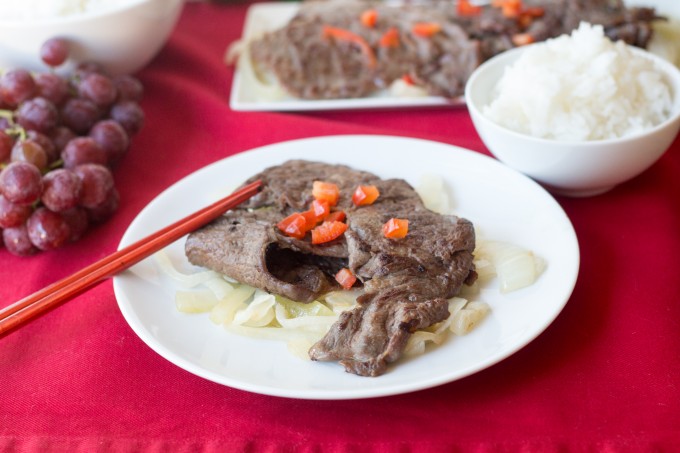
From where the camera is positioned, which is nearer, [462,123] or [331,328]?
[331,328]

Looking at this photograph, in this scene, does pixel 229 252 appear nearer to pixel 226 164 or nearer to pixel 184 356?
pixel 184 356

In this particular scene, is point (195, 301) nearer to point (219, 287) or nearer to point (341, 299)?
point (219, 287)

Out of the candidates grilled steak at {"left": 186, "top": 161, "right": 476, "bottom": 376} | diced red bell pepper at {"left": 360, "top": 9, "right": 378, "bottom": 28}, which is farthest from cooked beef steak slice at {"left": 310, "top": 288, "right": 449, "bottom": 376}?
diced red bell pepper at {"left": 360, "top": 9, "right": 378, "bottom": 28}

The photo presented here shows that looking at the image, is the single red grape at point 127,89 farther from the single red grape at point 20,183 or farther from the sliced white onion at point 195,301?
the sliced white onion at point 195,301

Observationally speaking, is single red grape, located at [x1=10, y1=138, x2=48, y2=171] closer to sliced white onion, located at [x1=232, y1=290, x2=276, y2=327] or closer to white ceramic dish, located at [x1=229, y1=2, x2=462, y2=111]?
white ceramic dish, located at [x1=229, y1=2, x2=462, y2=111]

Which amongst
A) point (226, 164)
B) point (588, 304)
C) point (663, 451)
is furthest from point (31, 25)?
point (663, 451)

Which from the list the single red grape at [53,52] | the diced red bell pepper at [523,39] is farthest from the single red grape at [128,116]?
the diced red bell pepper at [523,39]
